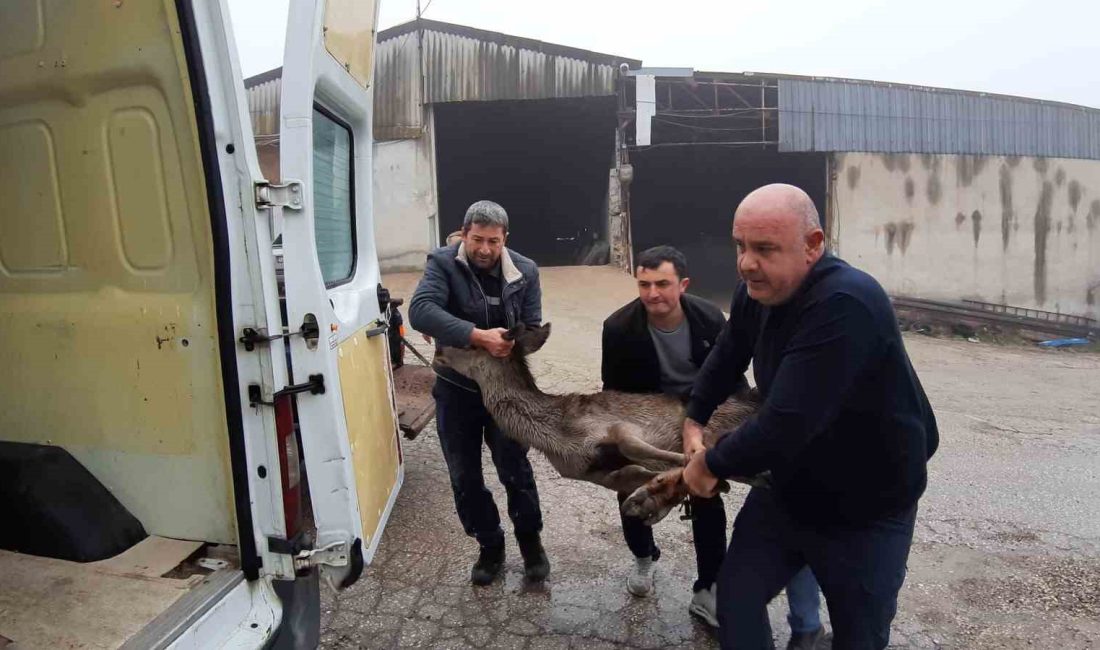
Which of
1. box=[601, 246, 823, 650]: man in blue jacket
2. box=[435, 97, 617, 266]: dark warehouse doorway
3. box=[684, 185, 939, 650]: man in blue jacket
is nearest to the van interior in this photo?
box=[684, 185, 939, 650]: man in blue jacket

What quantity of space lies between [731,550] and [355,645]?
200cm

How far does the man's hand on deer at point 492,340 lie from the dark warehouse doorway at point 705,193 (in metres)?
16.2

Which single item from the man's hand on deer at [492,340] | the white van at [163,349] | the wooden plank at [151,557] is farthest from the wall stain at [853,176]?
the wooden plank at [151,557]

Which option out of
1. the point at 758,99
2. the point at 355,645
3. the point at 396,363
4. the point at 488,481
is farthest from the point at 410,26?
the point at 355,645

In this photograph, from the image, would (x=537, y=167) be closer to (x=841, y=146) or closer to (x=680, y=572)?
(x=841, y=146)

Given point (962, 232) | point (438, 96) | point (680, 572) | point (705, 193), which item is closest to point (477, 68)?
point (438, 96)

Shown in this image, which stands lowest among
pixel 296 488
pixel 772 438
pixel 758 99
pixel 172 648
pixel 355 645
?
pixel 355 645

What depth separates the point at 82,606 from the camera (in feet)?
7.25

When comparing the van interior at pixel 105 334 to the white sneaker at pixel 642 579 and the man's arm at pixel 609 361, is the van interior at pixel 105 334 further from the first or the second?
the white sneaker at pixel 642 579

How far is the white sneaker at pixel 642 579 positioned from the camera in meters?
3.81

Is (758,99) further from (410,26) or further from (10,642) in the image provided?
(10,642)

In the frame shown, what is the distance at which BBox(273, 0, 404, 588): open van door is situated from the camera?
7.34 feet

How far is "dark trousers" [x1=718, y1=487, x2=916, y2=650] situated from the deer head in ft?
4.98

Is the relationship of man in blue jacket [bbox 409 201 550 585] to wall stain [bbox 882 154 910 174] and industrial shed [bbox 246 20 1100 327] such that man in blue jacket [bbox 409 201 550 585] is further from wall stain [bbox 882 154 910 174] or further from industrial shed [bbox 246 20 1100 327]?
wall stain [bbox 882 154 910 174]
